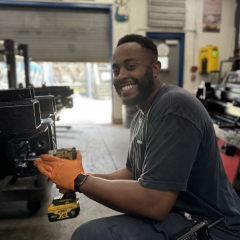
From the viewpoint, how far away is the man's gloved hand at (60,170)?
950 mm

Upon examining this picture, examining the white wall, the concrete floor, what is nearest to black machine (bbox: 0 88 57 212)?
the concrete floor

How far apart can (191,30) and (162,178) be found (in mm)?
4953

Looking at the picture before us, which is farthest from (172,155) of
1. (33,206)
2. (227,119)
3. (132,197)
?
(227,119)

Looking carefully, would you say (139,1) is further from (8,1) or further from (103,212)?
(103,212)

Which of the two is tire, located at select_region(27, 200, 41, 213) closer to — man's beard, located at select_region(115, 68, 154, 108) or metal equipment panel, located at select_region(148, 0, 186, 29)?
man's beard, located at select_region(115, 68, 154, 108)

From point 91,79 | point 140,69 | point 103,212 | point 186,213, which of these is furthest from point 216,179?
point 91,79

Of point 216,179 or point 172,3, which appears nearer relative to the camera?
point 216,179

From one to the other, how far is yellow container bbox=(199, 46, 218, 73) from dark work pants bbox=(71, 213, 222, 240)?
4.63 metres

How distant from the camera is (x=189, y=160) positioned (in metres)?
0.83

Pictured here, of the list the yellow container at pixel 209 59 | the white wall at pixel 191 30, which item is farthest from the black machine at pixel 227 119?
the white wall at pixel 191 30

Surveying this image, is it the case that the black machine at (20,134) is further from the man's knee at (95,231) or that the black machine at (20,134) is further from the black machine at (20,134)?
the man's knee at (95,231)

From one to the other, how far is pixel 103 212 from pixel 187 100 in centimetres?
138

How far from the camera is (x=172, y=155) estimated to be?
2.67ft

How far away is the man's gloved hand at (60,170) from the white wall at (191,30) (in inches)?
164
